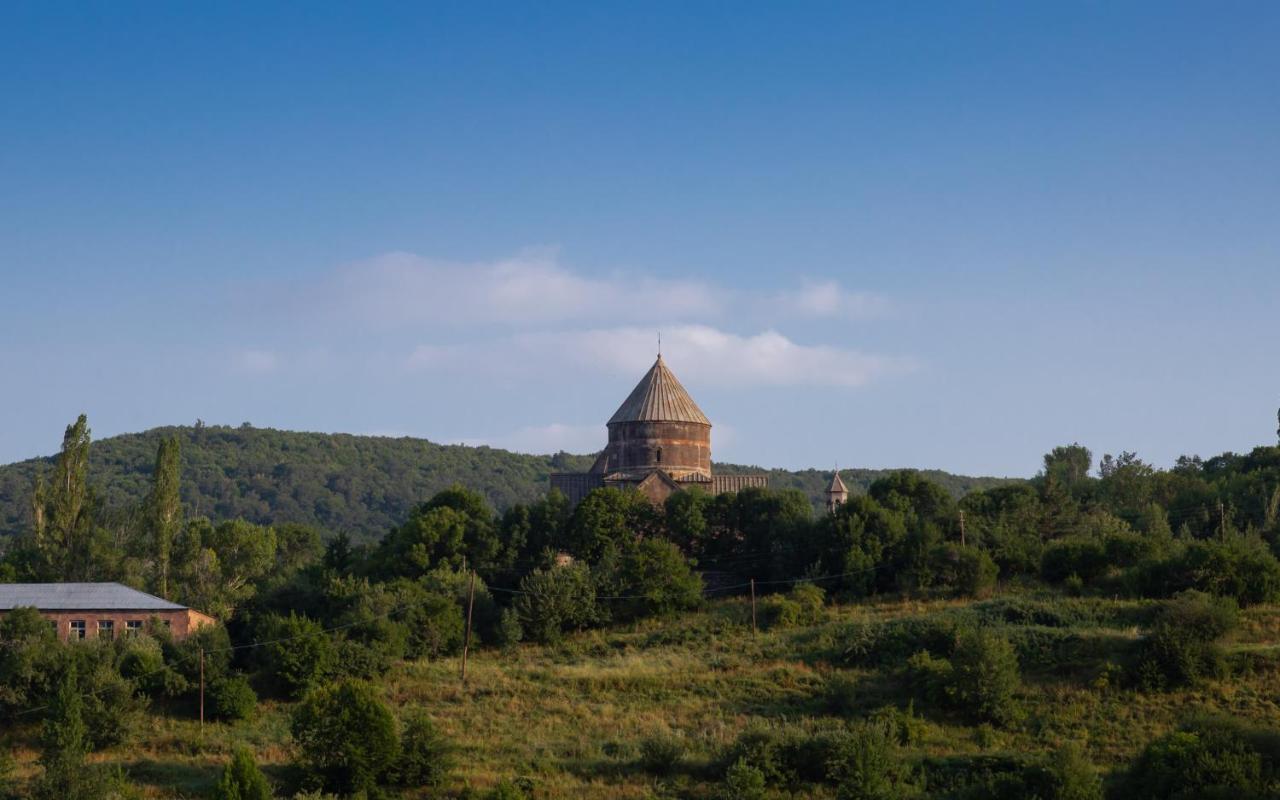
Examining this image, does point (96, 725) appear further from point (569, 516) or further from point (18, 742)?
point (569, 516)

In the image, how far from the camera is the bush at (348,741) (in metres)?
38.9

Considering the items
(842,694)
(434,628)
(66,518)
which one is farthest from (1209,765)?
(66,518)

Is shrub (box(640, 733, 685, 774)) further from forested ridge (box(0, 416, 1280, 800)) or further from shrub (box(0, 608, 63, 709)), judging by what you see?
shrub (box(0, 608, 63, 709))

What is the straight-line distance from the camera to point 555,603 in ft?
182

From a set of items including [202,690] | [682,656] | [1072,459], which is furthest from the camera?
[1072,459]

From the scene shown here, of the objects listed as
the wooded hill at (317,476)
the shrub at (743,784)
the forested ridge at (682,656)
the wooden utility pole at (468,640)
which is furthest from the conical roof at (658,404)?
the wooded hill at (317,476)

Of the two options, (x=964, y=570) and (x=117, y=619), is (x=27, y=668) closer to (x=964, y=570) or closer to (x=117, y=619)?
(x=117, y=619)

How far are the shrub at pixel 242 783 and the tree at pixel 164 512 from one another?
96.9 ft

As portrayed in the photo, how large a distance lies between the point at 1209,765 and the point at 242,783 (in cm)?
2341

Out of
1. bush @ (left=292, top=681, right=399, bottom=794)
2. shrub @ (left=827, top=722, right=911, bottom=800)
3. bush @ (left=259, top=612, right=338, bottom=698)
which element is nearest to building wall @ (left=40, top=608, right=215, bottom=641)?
bush @ (left=259, top=612, right=338, bottom=698)

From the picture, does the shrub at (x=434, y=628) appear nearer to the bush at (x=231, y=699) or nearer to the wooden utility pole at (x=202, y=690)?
the bush at (x=231, y=699)

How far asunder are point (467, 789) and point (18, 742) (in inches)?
665

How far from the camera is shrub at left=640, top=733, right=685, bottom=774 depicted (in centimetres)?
3966

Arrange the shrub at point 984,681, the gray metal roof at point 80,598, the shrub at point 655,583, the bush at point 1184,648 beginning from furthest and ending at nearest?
1. the shrub at point 655,583
2. the gray metal roof at point 80,598
3. the bush at point 1184,648
4. the shrub at point 984,681
